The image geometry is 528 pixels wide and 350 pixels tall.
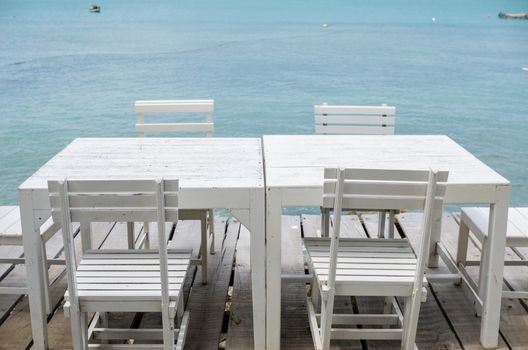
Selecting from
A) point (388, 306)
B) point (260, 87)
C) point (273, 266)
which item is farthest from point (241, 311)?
point (260, 87)

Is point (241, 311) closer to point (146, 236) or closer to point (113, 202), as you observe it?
point (146, 236)

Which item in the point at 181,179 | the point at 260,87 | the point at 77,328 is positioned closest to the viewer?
the point at 77,328

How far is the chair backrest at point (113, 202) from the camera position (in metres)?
2.12

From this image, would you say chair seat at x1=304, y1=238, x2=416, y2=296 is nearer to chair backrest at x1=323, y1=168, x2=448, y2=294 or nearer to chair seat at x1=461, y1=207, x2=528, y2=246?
chair backrest at x1=323, y1=168, x2=448, y2=294

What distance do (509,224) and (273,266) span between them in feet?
4.00

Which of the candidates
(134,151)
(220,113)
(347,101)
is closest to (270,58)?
(347,101)

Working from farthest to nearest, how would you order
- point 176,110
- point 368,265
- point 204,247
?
1. point 176,110
2. point 204,247
3. point 368,265

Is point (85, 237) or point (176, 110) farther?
point (176, 110)

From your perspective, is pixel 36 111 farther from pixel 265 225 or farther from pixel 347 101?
pixel 265 225

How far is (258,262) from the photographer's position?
252 centimetres

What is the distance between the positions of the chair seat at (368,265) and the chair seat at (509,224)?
50 centimetres

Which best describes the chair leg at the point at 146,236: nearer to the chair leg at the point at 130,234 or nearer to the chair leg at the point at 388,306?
the chair leg at the point at 130,234

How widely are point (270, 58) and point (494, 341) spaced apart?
20231 millimetres

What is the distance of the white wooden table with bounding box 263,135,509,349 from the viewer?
8.13 feet
